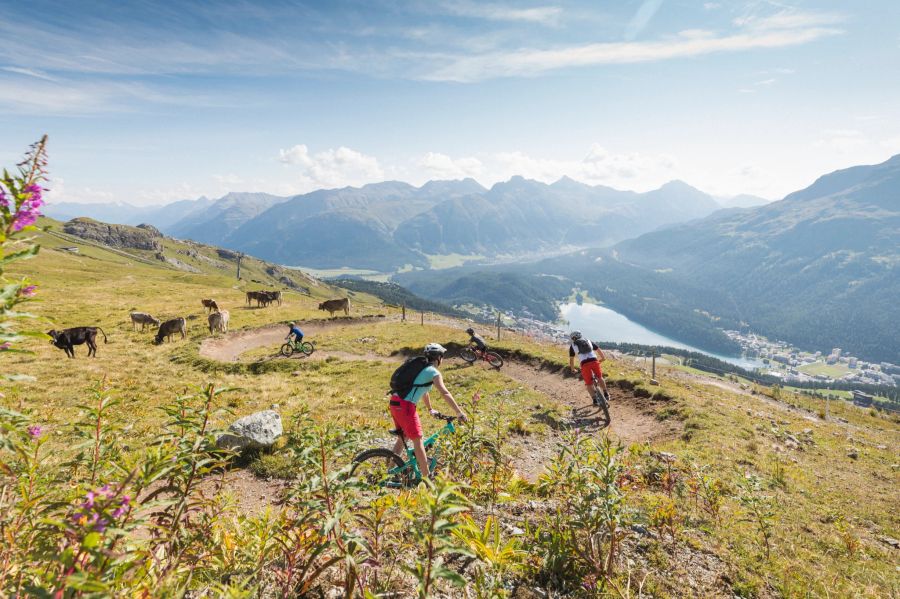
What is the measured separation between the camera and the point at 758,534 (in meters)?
8.13

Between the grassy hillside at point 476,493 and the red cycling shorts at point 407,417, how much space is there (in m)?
0.80

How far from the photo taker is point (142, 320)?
1480 inches

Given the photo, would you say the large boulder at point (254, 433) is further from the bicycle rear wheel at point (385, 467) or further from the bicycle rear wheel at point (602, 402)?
the bicycle rear wheel at point (602, 402)

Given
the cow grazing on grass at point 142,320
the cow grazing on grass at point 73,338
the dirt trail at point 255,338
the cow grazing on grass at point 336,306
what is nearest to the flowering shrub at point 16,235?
the dirt trail at point 255,338

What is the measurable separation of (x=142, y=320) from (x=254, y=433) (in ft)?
111

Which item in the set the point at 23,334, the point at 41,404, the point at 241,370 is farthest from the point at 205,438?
the point at 241,370

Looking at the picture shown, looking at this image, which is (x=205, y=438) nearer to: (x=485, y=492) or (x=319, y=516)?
(x=319, y=516)

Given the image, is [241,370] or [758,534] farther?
[241,370]

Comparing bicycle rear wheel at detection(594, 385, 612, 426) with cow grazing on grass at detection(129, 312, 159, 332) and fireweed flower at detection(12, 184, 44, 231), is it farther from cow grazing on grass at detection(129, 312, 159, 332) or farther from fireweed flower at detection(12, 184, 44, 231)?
cow grazing on grass at detection(129, 312, 159, 332)

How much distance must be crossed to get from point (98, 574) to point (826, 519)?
1362 centimetres

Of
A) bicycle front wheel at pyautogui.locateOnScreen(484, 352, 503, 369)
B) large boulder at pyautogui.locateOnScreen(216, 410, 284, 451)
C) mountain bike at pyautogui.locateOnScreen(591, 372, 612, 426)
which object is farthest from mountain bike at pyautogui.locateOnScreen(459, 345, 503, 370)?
large boulder at pyautogui.locateOnScreen(216, 410, 284, 451)

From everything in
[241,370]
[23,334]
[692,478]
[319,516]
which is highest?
[23,334]

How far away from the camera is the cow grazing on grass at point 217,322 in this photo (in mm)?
35656

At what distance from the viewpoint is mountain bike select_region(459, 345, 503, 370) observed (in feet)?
86.3
